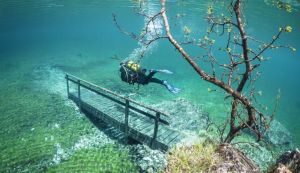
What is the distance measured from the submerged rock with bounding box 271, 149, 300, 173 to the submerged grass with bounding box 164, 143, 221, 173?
1.02m

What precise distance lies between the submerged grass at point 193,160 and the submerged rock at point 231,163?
0.12m

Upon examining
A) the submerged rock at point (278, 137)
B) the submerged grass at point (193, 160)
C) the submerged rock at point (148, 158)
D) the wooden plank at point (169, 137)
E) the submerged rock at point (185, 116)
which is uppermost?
the submerged grass at point (193, 160)

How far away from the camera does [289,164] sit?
4199 millimetres

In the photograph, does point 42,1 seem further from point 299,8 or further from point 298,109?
point 298,109

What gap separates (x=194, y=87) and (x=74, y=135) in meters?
15.7

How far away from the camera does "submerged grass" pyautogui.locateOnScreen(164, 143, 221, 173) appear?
180 inches

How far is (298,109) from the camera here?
1032 inches

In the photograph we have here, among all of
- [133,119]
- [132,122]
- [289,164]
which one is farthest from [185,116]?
[289,164]

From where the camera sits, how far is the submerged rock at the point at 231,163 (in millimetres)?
4445

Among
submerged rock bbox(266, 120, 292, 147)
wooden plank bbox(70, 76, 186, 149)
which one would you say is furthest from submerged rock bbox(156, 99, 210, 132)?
submerged rock bbox(266, 120, 292, 147)

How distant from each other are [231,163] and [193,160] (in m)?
0.67

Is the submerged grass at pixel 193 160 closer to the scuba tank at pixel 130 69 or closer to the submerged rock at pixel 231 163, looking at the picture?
the submerged rock at pixel 231 163

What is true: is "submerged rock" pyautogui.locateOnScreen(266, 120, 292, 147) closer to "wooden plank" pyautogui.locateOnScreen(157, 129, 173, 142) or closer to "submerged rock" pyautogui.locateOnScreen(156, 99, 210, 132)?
"submerged rock" pyautogui.locateOnScreen(156, 99, 210, 132)

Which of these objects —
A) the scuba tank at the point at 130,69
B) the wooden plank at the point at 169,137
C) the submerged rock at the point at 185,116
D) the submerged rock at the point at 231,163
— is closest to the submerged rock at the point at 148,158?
the wooden plank at the point at 169,137
